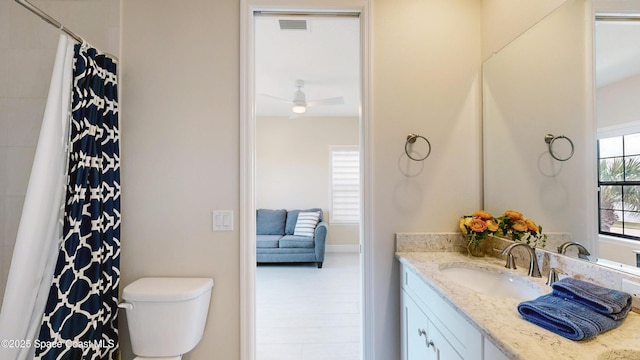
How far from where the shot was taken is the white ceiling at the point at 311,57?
2.28m

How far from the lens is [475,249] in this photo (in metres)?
1.60

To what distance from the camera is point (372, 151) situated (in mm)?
1657

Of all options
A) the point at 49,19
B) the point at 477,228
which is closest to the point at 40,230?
the point at 49,19

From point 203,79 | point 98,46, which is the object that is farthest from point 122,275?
point 98,46

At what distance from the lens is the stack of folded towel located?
0.76 m

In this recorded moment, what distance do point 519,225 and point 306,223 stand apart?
3.73m

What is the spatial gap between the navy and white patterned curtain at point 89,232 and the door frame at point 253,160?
68 centimetres

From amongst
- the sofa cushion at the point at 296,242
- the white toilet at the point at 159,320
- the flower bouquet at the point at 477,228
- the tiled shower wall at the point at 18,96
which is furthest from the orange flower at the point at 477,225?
the sofa cushion at the point at 296,242

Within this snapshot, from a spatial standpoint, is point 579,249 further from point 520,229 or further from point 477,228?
point 477,228

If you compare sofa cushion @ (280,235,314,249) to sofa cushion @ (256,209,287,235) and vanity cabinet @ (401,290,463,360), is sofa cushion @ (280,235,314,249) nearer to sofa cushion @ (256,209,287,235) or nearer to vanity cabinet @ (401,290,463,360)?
sofa cushion @ (256,209,287,235)

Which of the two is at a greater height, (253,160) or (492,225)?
(253,160)

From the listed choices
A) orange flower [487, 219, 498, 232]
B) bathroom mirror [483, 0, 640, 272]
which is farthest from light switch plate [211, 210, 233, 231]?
bathroom mirror [483, 0, 640, 272]

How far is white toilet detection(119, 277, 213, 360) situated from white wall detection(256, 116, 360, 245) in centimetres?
414

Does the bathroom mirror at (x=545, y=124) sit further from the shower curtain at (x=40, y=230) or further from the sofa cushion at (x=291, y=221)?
the sofa cushion at (x=291, y=221)
